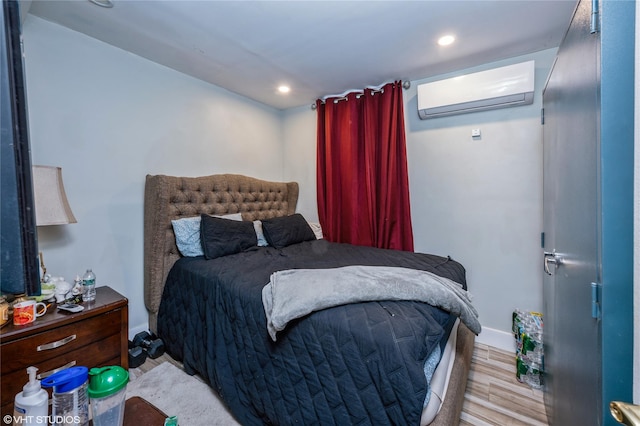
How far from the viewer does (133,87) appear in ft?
7.63

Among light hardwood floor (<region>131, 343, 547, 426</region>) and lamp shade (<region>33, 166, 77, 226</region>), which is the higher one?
lamp shade (<region>33, 166, 77, 226</region>)

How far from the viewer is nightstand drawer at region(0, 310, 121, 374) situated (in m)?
1.34

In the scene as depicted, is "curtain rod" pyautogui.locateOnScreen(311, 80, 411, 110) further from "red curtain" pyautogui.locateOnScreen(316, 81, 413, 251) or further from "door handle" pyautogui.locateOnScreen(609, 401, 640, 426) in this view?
"door handle" pyautogui.locateOnScreen(609, 401, 640, 426)

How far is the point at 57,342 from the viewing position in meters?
1.49

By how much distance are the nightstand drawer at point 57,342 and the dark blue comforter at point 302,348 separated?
481 millimetres

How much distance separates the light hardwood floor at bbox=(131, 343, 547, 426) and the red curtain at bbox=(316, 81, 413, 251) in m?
1.15

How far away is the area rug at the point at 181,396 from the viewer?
5.24 feet

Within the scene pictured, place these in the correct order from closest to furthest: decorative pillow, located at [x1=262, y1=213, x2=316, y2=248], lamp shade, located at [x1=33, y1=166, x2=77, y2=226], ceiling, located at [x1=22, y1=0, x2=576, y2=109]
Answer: lamp shade, located at [x1=33, y1=166, x2=77, y2=226] → ceiling, located at [x1=22, y1=0, x2=576, y2=109] → decorative pillow, located at [x1=262, y1=213, x2=316, y2=248]

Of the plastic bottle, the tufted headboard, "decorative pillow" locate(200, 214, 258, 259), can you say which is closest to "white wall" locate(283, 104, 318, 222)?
the tufted headboard

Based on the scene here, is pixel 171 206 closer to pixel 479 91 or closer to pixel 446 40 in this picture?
pixel 446 40

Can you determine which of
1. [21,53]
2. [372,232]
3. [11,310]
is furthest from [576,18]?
[11,310]

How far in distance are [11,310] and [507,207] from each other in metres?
3.52

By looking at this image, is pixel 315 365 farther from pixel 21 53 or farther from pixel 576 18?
pixel 576 18

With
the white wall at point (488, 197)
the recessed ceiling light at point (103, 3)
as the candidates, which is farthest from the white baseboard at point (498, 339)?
the recessed ceiling light at point (103, 3)
